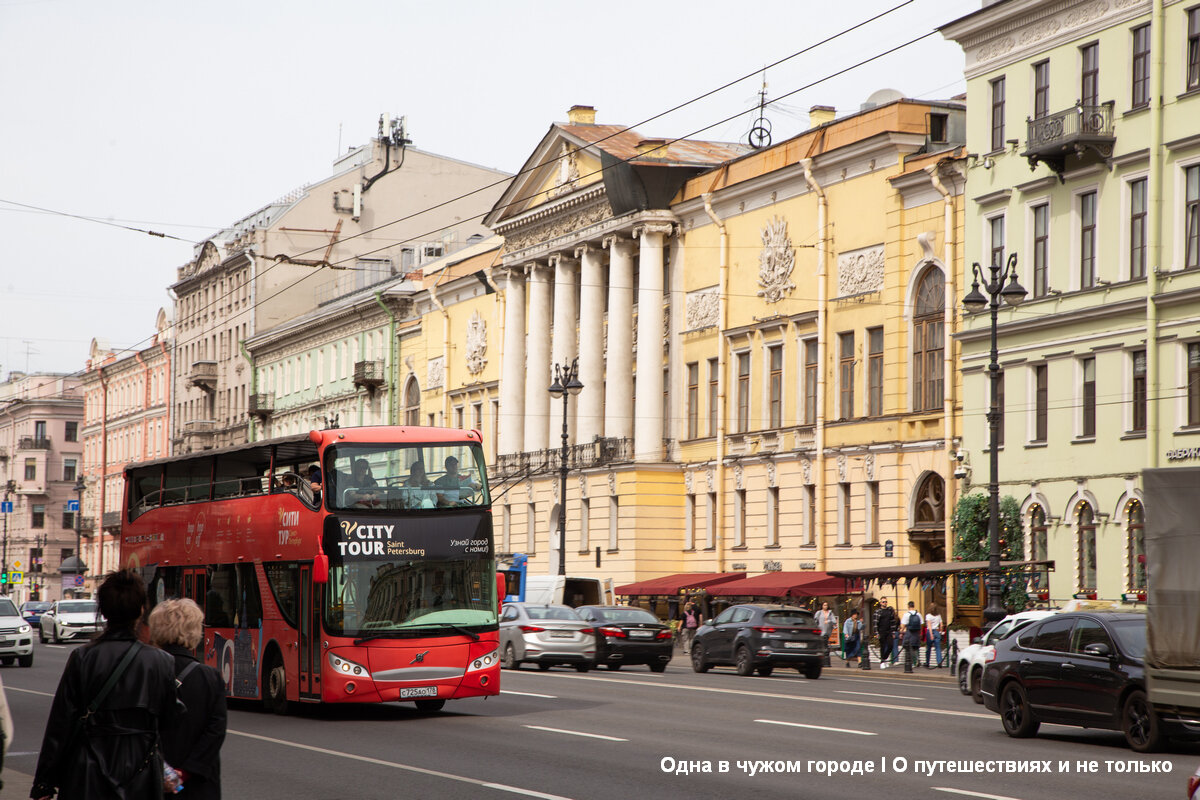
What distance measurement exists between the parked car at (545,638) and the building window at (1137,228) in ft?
46.5

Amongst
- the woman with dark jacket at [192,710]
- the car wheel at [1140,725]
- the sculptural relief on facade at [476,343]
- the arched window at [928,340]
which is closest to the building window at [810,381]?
the arched window at [928,340]

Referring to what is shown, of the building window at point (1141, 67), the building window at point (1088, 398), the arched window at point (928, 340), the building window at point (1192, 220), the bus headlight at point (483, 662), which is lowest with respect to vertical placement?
the bus headlight at point (483, 662)

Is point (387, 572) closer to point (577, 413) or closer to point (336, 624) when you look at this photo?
point (336, 624)

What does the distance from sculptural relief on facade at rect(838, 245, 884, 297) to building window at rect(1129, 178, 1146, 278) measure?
33.4ft

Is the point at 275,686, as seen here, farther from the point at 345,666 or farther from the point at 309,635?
the point at 345,666

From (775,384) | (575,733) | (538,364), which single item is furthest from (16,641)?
(538,364)

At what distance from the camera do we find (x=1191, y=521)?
14.8m

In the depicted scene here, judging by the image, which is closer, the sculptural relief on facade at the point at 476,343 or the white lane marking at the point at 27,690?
the white lane marking at the point at 27,690

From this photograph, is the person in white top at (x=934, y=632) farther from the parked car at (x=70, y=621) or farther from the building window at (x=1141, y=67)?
the parked car at (x=70, y=621)

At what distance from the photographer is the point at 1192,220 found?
38.0 meters

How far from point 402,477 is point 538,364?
4448cm

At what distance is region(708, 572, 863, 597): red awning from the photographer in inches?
1909

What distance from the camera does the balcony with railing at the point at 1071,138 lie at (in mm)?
40000

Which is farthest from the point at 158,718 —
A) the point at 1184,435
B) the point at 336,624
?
the point at 1184,435
